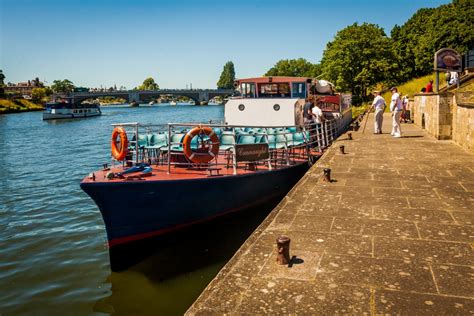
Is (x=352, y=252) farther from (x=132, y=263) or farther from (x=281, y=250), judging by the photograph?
(x=132, y=263)

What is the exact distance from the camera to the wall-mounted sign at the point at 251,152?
893 centimetres

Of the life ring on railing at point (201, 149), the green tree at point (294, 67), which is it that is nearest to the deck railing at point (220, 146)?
the life ring on railing at point (201, 149)

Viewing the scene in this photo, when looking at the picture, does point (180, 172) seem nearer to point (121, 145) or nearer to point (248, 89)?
point (121, 145)

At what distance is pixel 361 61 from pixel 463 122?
39821 millimetres

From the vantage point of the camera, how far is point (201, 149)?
918 centimetres

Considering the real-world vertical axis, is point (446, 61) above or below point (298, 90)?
above

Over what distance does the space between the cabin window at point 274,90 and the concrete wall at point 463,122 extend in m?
5.58

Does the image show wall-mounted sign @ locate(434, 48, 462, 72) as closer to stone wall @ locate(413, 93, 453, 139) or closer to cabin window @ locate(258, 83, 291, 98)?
stone wall @ locate(413, 93, 453, 139)

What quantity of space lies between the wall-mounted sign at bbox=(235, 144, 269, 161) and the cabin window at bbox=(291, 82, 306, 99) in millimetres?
5825

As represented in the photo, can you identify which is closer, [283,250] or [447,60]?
[283,250]

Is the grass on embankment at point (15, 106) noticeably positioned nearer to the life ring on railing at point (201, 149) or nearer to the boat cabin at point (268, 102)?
the boat cabin at point (268, 102)

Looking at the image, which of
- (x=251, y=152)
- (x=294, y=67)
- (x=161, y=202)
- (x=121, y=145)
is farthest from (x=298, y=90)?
(x=294, y=67)

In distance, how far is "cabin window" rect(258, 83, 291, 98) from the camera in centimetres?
1474

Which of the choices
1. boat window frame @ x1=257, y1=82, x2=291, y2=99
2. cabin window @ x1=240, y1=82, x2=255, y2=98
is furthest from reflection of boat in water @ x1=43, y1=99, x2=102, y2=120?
boat window frame @ x1=257, y1=82, x2=291, y2=99
